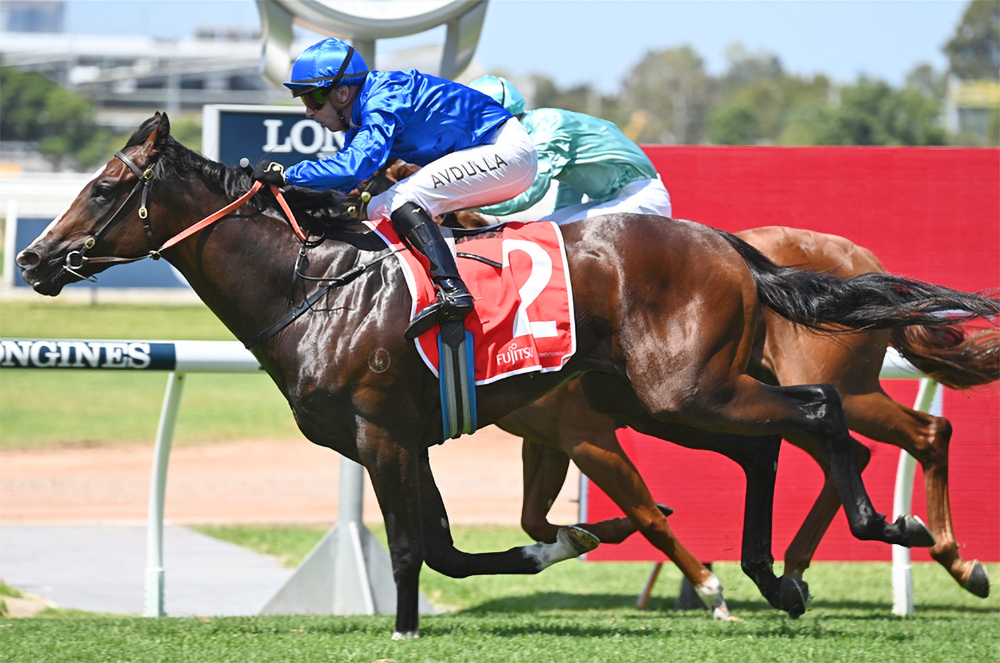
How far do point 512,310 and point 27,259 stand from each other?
5.44ft

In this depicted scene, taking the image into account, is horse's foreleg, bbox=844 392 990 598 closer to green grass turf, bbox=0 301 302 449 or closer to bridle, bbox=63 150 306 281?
bridle, bbox=63 150 306 281

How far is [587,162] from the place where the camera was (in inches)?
204

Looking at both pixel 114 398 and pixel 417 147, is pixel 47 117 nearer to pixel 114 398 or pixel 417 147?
pixel 114 398

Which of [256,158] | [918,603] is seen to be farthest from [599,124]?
[918,603]

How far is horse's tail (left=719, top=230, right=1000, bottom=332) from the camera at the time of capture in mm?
4273

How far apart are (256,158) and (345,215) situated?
1709mm

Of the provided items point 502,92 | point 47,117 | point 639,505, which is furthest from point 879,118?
point 639,505

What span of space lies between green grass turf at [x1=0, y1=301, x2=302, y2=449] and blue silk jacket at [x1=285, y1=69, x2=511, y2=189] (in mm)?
8603

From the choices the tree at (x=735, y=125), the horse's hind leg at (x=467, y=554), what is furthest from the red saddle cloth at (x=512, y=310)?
the tree at (x=735, y=125)

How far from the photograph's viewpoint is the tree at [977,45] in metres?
65.1

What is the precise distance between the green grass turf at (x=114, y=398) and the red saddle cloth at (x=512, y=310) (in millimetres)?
8757

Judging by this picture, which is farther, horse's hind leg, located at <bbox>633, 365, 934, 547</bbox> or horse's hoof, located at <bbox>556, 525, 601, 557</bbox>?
horse's hoof, located at <bbox>556, 525, 601, 557</bbox>

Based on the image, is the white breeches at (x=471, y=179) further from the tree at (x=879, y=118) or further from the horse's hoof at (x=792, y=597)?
the tree at (x=879, y=118)

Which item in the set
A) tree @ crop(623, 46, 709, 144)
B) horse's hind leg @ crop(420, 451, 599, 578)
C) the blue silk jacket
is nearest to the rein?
the blue silk jacket
